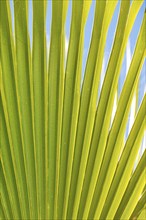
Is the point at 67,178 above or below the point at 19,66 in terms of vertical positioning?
below

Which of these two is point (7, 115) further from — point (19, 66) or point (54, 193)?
point (54, 193)

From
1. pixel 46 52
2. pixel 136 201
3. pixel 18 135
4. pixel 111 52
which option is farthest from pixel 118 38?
pixel 136 201

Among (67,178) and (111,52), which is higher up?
(111,52)

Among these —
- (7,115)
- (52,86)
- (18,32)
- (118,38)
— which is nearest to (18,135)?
(7,115)

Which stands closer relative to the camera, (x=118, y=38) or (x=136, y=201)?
(x=118, y=38)

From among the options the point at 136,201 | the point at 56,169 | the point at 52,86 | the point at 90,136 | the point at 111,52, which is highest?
the point at 111,52

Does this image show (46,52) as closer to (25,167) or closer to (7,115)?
(7,115)
